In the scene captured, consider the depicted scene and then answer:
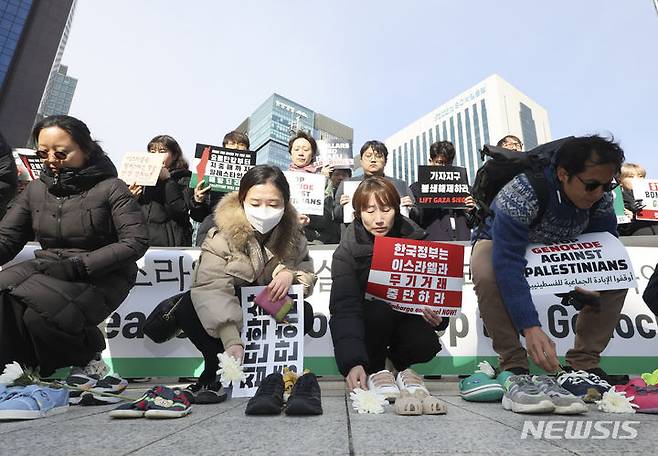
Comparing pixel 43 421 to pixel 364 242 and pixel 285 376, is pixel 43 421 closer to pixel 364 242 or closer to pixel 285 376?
pixel 285 376

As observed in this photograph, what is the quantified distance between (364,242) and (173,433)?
5.80 feet

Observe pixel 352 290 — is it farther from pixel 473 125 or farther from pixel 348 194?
pixel 473 125

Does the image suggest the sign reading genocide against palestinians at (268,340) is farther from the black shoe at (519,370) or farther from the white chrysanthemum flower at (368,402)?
the black shoe at (519,370)

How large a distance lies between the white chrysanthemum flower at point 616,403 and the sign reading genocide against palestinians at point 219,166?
12.3 feet

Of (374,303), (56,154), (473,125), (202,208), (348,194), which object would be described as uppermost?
(473,125)

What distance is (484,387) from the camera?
2111 millimetres

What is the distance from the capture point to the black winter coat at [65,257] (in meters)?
2.35

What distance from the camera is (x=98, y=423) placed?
5.05 ft

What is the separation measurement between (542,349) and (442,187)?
2.84 meters

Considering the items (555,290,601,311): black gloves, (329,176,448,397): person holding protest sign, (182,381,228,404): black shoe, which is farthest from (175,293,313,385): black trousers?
(555,290,601,311): black gloves

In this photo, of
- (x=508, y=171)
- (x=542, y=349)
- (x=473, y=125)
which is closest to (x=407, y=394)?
(x=542, y=349)

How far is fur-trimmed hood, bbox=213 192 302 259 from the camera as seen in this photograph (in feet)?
8.20

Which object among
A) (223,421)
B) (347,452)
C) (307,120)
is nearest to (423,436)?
(347,452)

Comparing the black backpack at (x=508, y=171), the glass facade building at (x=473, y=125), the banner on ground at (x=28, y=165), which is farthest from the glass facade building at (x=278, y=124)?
the black backpack at (x=508, y=171)
